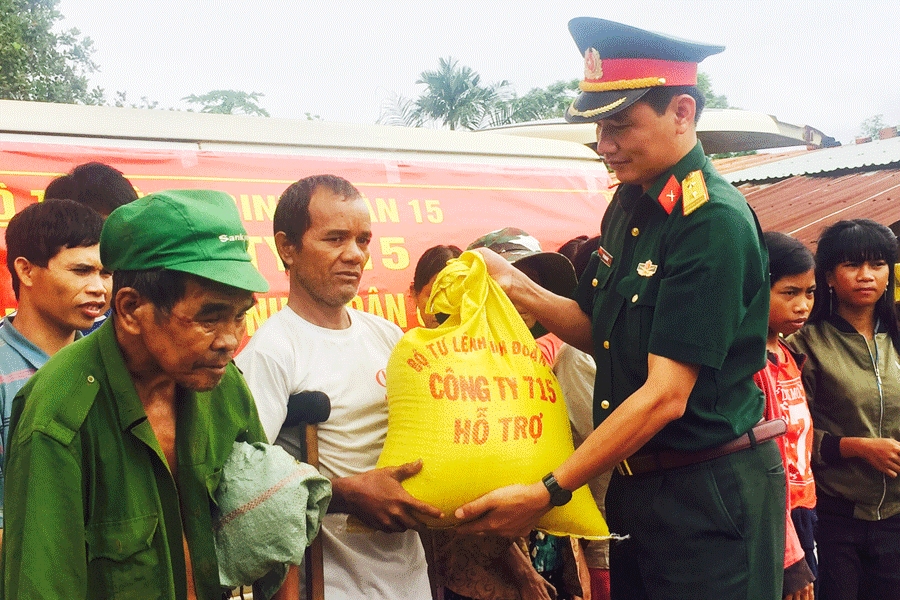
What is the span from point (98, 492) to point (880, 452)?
2908 mm

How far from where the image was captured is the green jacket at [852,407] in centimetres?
321

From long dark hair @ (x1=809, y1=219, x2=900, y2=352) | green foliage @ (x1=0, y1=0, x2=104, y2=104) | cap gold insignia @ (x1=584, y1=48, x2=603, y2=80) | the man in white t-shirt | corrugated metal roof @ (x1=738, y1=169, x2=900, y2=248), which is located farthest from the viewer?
green foliage @ (x1=0, y1=0, x2=104, y2=104)

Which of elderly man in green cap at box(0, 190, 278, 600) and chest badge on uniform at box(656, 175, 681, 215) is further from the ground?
chest badge on uniform at box(656, 175, 681, 215)

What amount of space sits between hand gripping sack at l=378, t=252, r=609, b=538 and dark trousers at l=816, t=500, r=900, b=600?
171cm

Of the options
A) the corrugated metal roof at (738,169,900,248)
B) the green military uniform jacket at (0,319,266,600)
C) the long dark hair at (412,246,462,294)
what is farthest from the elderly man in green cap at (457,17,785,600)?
the corrugated metal roof at (738,169,900,248)

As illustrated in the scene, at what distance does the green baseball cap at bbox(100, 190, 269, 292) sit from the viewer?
1.36 m

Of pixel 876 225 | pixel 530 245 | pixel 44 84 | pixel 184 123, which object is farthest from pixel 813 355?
pixel 44 84

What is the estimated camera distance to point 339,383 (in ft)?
6.78

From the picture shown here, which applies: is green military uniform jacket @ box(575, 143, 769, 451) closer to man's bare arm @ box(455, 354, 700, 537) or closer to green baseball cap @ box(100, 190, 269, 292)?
man's bare arm @ box(455, 354, 700, 537)

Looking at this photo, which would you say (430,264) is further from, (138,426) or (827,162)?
(827,162)

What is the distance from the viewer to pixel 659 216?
6.75ft

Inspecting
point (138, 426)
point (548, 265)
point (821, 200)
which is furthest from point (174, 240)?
point (821, 200)

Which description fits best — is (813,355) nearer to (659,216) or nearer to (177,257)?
(659,216)

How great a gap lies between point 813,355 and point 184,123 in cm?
272
